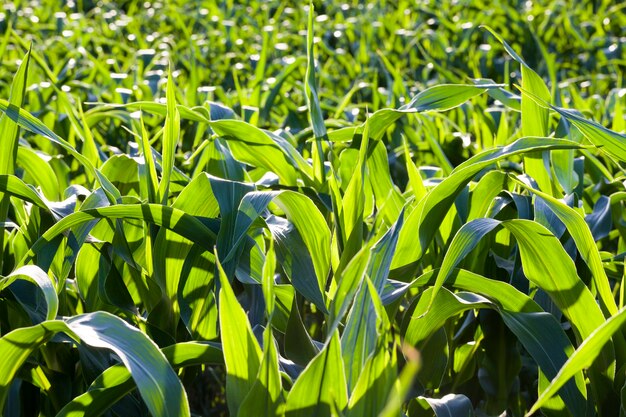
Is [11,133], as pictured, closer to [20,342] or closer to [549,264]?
[20,342]

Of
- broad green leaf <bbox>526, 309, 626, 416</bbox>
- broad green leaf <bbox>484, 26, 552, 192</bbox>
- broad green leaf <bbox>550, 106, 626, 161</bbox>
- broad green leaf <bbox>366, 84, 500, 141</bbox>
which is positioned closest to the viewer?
broad green leaf <bbox>526, 309, 626, 416</bbox>

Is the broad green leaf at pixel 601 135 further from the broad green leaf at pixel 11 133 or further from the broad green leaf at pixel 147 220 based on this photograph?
the broad green leaf at pixel 11 133

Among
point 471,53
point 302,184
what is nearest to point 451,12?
point 471,53

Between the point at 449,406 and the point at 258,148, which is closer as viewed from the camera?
the point at 449,406

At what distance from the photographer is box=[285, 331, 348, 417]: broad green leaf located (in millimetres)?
802

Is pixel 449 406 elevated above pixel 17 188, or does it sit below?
below

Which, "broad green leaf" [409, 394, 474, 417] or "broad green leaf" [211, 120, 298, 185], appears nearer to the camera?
"broad green leaf" [409, 394, 474, 417]

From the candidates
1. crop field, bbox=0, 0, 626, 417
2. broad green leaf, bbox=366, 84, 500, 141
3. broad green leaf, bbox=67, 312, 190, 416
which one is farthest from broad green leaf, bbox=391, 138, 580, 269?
Result: broad green leaf, bbox=67, 312, 190, 416

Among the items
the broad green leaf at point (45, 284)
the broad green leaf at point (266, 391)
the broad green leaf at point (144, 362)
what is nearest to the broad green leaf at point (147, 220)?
the broad green leaf at point (45, 284)

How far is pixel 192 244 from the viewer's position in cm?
118

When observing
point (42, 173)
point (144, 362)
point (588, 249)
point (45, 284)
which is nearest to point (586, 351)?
point (588, 249)

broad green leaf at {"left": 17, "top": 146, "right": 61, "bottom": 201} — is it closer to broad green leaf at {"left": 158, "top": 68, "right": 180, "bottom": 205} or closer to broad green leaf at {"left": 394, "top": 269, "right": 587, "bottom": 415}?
broad green leaf at {"left": 158, "top": 68, "right": 180, "bottom": 205}

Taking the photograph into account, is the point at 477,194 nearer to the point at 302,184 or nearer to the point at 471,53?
the point at 302,184

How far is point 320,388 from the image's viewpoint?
2.69 feet
